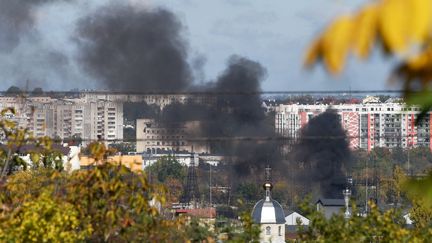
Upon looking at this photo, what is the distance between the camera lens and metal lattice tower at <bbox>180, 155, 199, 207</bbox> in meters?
37.6

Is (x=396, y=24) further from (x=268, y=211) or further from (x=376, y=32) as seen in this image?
(x=268, y=211)

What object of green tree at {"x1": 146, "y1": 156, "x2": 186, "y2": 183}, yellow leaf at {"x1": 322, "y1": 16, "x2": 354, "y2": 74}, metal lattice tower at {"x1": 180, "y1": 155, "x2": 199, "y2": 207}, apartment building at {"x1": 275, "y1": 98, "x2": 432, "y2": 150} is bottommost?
metal lattice tower at {"x1": 180, "y1": 155, "x2": 199, "y2": 207}

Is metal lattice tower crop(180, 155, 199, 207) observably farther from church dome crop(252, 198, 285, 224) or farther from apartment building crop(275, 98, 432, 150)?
church dome crop(252, 198, 285, 224)

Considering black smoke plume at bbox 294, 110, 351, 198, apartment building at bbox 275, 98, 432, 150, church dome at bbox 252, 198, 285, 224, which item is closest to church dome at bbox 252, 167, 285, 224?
church dome at bbox 252, 198, 285, 224

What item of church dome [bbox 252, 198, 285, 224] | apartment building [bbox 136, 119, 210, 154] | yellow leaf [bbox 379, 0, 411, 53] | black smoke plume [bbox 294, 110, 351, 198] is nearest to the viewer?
yellow leaf [bbox 379, 0, 411, 53]

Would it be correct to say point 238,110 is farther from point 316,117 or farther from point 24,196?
point 24,196

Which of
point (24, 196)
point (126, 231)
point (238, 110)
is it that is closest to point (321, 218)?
point (126, 231)

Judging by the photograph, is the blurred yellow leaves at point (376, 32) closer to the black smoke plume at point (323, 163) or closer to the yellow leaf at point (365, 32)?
the yellow leaf at point (365, 32)

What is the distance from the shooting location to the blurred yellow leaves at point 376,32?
32.7 inches

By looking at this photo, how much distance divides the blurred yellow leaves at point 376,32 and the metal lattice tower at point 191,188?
3523 cm

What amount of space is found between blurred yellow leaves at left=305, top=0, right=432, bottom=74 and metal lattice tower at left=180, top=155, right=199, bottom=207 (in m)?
35.2

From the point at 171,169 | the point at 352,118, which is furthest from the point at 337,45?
the point at 352,118

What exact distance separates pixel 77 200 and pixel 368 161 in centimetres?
4586

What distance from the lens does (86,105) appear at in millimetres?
51938
